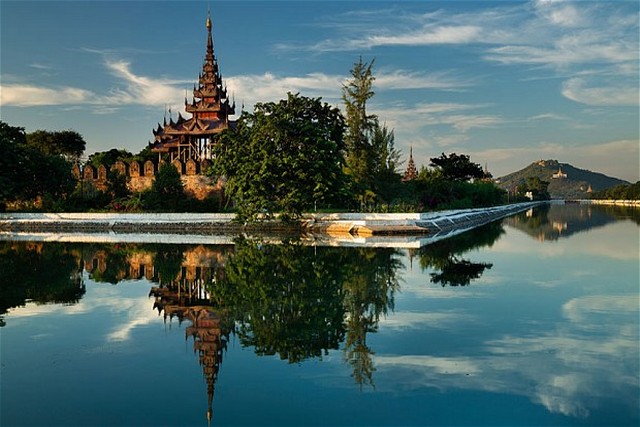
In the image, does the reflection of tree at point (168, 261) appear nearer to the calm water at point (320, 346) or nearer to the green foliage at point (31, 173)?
the calm water at point (320, 346)

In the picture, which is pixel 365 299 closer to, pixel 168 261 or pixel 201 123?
pixel 168 261

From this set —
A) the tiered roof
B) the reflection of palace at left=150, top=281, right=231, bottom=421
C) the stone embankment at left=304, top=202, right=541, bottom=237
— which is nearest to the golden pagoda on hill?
the tiered roof

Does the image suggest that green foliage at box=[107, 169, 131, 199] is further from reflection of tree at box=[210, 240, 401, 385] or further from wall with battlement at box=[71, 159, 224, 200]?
reflection of tree at box=[210, 240, 401, 385]

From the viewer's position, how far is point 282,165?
100 feet

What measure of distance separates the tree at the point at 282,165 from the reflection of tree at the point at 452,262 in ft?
24.4

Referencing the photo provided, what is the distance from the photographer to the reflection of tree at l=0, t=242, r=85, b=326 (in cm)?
1251

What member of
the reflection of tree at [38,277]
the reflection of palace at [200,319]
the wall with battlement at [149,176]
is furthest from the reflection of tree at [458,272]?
the wall with battlement at [149,176]

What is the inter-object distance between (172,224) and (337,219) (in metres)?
10.2

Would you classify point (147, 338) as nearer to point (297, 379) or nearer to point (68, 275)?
point (297, 379)

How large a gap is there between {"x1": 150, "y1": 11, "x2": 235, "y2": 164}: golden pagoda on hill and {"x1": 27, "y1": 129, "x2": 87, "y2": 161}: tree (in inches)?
518

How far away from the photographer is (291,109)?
1266 inches

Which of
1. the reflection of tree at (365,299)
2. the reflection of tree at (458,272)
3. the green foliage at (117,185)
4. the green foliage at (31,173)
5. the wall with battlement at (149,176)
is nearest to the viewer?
the reflection of tree at (365,299)

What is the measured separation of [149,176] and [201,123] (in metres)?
10.8

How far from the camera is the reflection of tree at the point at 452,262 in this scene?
15.0 m
